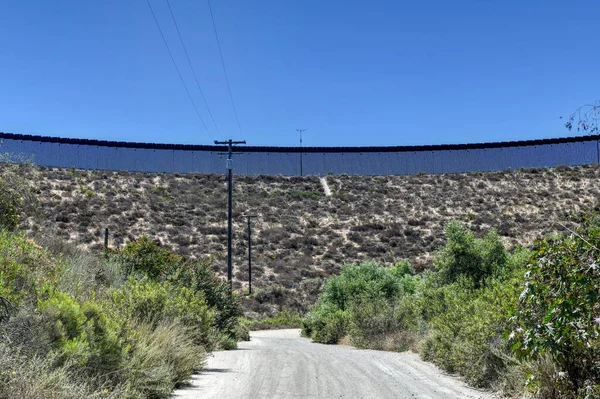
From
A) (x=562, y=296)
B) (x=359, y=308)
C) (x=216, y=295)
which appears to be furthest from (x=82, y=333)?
Result: (x=359, y=308)

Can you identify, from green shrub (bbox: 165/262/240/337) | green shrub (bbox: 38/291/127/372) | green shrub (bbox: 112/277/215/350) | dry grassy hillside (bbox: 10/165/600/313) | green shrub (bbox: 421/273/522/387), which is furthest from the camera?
dry grassy hillside (bbox: 10/165/600/313)

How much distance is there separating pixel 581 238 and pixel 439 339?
9.71 m

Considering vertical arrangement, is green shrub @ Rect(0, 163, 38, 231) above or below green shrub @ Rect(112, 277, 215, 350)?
above

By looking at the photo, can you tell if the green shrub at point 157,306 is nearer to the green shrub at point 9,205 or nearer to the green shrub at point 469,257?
the green shrub at point 9,205

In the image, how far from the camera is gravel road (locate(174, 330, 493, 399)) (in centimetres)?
1106

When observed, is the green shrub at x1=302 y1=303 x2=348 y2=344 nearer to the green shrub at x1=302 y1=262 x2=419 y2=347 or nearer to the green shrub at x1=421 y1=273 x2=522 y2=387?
the green shrub at x1=302 y1=262 x2=419 y2=347

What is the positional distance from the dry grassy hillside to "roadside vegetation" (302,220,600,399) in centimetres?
2739

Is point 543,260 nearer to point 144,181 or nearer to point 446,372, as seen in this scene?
point 446,372

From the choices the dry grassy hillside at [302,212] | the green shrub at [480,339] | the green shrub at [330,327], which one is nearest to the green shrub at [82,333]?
the green shrub at [480,339]

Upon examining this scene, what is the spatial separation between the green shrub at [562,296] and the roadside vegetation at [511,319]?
0.04 ft

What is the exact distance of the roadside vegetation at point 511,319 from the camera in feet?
24.2

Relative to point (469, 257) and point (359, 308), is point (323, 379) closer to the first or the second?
point (359, 308)

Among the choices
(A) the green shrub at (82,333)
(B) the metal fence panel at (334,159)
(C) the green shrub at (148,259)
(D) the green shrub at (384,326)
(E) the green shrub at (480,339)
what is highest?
(B) the metal fence panel at (334,159)

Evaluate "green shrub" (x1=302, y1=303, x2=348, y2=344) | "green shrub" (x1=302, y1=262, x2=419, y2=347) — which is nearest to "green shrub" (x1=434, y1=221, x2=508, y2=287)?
"green shrub" (x1=302, y1=262, x2=419, y2=347)
